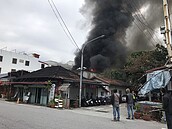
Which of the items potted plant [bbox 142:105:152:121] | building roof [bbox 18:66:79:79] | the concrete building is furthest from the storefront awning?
the concrete building

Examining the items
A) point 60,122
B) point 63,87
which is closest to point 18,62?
point 63,87

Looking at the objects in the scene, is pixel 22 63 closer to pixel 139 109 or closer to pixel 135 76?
pixel 135 76

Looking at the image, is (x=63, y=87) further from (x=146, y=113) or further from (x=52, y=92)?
(x=146, y=113)

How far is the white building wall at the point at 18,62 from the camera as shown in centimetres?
4312

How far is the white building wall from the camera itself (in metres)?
43.1

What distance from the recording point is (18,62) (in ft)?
150

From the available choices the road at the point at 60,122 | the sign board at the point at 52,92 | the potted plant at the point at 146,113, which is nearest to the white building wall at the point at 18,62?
the sign board at the point at 52,92

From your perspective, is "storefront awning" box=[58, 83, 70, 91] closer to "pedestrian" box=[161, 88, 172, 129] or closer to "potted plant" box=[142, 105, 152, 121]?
"potted plant" box=[142, 105, 152, 121]

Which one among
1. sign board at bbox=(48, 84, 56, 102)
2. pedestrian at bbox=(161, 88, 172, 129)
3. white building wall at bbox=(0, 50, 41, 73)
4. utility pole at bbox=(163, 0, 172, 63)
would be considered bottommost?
pedestrian at bbox=(161, 88, 172, 129)

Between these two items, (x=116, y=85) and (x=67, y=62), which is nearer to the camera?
(x=116, y=85)

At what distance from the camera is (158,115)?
11.5m

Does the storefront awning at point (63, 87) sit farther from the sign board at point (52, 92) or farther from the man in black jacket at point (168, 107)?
the man in black jacket at point (168, 107)

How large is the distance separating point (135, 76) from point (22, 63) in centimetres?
2972

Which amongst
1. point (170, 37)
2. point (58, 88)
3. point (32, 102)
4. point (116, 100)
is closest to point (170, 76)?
point (170, 37)
